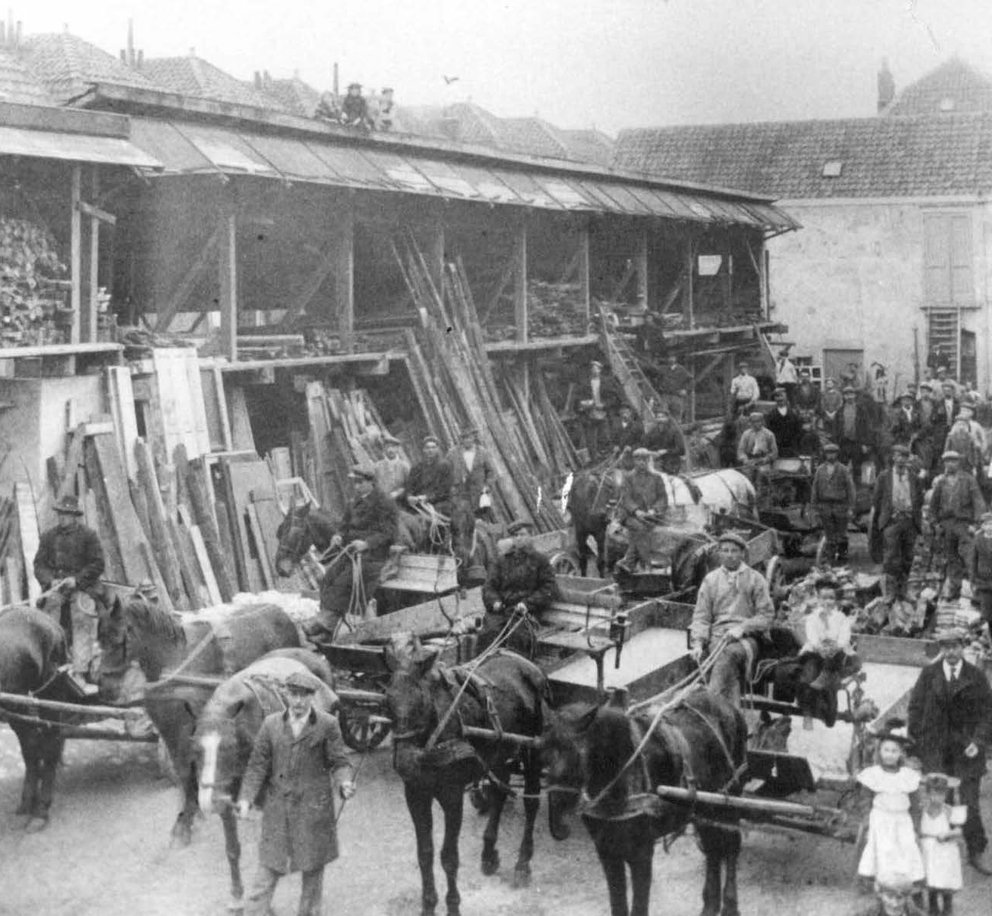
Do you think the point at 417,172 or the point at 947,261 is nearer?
the point at 417,172

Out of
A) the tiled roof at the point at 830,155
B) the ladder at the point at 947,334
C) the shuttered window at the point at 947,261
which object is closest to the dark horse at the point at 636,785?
the tiled roof at the point at 830,155

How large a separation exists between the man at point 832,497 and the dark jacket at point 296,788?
425 inches

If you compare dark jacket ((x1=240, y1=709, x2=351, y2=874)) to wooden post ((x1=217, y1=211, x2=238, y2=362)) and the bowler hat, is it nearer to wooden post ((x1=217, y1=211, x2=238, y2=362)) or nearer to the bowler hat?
the bowler hat

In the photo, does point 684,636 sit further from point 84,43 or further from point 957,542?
point 84,43

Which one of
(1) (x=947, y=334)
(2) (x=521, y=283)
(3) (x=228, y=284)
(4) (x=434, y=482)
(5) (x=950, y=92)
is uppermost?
(5) (x=950, y=92)

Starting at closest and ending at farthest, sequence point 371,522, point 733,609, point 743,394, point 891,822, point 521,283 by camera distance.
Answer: point 891,822
point 733,609
point 371,522
point 521,283
point 743,394

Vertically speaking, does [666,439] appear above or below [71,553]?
above

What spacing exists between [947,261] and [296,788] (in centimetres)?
3014

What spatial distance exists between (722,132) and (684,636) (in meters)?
30.2

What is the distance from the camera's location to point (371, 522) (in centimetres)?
1250

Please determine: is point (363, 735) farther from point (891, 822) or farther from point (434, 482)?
point (434, 482)

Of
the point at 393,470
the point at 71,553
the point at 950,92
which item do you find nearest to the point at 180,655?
the point at 71,553

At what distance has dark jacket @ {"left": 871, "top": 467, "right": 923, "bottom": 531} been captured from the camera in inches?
639

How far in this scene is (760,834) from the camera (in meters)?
9.83
